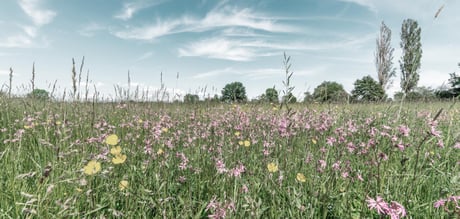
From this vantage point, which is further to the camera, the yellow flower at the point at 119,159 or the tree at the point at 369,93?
the tree at the point at 369,93

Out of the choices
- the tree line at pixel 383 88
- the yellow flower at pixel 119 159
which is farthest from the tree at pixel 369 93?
the yellow flower at pixel 119 159

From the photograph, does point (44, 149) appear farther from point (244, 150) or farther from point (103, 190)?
point (244, 150)

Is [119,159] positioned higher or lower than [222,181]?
higher

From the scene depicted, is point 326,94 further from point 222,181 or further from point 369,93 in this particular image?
point 369,93

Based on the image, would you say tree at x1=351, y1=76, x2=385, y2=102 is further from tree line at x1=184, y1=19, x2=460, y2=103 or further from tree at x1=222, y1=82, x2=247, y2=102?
tree at x1=222, y1=82, x2=247, y2=102

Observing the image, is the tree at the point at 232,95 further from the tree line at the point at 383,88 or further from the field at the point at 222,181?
the field at the point at 222,181

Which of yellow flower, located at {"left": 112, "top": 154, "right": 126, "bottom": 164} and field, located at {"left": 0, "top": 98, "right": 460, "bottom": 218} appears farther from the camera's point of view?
yellow flower, located at {"left": 112, "top": 154, "right": 126, "bottom": 164}

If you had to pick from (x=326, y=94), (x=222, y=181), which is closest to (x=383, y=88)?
(x=326, y=94)

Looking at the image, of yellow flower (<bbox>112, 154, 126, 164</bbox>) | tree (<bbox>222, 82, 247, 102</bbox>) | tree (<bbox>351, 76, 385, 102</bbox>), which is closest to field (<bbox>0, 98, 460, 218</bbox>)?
yellow flower (<bbox>112, 154, 126, 164</bbox>)

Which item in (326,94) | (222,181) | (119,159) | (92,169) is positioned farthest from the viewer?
(326,94)

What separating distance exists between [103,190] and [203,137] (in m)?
1.29

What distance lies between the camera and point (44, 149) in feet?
8.60

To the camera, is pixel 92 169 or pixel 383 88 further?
pixel 383 88

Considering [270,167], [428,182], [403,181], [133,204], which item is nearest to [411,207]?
[403,181]
